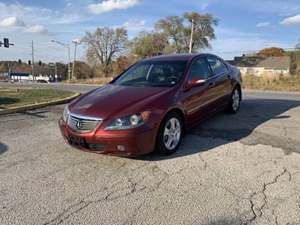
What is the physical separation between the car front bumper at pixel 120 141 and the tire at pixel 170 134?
0.49ft

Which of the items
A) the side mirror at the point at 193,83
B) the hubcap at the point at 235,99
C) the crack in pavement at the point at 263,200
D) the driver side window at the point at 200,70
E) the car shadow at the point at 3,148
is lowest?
the crack in pavement at the point at 263,200

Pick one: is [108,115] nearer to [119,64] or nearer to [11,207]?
[11,207]

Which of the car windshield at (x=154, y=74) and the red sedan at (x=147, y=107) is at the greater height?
the car windshield at (x=154, y=74)

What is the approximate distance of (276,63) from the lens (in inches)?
2302

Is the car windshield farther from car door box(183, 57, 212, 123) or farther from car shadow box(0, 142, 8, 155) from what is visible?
car shadow box(0, 142, 8, 155)

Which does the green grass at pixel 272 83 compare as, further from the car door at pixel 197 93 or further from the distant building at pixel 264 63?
the distant building at pixel 264 63

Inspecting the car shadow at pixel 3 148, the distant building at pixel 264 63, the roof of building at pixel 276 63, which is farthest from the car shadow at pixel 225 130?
the roof of building at pixel 276 63

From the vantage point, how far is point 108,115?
4121 millimetres

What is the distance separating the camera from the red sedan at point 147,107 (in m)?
4.07

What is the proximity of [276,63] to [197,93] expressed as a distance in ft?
192

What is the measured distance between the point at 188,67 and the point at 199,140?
4.05 ft

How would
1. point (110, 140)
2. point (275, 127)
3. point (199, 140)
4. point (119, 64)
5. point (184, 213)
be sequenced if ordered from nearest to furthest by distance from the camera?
1. point (184, 213)
2. point (110, 140)
3. point (199, 140)
4. point (275, 127)
5. point (119, 64)

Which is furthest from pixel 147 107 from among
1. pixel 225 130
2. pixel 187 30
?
pixel 187 30

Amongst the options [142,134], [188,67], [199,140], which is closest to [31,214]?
[142,134]
